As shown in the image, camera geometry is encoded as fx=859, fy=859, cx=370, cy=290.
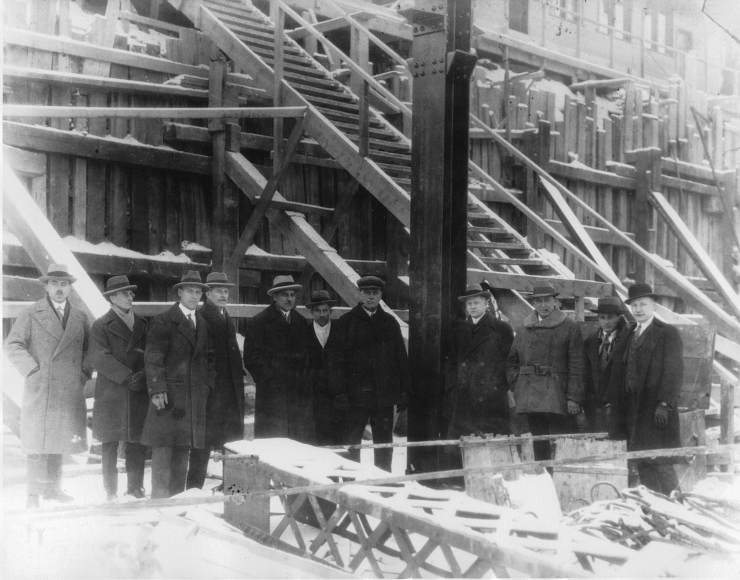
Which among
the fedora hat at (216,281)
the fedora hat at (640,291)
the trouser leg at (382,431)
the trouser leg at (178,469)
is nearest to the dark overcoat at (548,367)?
the fedora hat at (640,291)

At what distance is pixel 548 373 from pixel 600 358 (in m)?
0.46

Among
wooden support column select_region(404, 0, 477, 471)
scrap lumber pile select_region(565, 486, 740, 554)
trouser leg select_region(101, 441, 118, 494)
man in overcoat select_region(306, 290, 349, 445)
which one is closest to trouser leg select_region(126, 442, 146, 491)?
trouser leg select_region(101, 441, 118, 494)

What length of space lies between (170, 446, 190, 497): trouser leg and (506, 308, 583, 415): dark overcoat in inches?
106

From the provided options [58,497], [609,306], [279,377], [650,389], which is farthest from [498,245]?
[58,497]

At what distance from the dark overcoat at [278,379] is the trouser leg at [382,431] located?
21.7 inches

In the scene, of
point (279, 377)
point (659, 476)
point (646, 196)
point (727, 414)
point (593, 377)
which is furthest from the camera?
point (646, 196)

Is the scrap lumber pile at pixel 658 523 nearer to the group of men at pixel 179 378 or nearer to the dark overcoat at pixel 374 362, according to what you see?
the dark overcoat at pixel 374 362

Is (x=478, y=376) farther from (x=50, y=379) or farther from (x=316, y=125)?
(x=316, y=125)

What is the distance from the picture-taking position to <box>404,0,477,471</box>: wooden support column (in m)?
6.73

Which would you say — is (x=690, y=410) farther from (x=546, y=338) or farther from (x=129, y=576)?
(x=129, y=576)

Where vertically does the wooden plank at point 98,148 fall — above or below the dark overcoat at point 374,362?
above

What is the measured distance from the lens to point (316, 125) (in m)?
9.92

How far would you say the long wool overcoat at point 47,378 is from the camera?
629 centimetres

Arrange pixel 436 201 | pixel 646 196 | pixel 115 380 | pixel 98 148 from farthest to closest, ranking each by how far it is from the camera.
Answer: pixel 646 196
pixel 98 148
pixel 436 201
pixel 115 380
